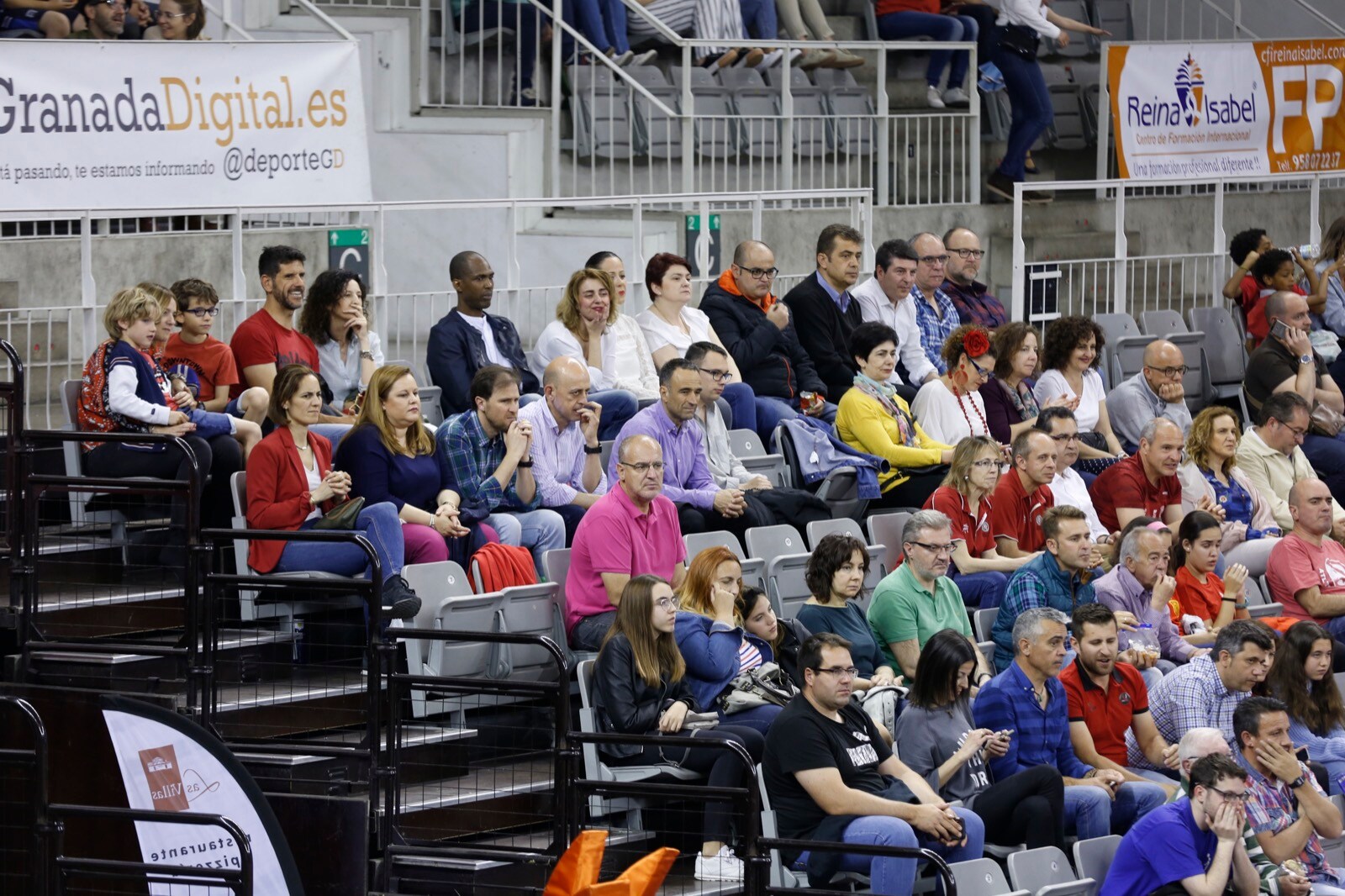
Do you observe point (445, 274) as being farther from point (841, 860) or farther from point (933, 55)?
point (841, 860)

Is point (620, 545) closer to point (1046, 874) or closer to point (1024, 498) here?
point (1046, 874)

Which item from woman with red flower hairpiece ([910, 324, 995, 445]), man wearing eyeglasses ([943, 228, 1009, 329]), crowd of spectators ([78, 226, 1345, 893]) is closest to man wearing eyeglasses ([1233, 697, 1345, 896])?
crowd of spectators ([78, 226, 1345, 893])

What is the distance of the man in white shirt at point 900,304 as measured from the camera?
11.5 metres

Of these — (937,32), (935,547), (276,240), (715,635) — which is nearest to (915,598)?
(935,547)

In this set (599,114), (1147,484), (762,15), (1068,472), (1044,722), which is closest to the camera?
(1044,722)

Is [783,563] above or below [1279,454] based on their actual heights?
below

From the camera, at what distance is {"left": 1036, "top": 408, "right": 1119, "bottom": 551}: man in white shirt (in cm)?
1029

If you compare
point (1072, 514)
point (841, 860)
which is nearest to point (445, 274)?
point (1072, 514)

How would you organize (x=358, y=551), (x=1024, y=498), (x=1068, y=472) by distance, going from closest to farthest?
(x=358, y=551)
(x=1024, y=498)
(x=1068, y=472)

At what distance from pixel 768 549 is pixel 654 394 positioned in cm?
145

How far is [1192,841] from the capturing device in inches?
298

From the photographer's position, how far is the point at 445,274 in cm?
1289

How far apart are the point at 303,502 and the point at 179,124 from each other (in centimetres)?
287

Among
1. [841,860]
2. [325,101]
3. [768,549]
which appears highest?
[325,101]
